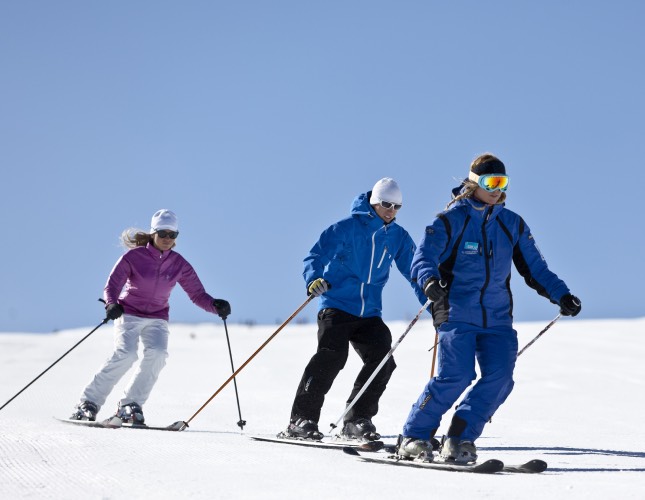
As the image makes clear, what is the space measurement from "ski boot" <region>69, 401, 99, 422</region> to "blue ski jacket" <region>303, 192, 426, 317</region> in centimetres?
248

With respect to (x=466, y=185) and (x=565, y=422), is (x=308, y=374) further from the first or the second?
(x=565, y=422)

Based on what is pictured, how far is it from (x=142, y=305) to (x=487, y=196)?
3997mm

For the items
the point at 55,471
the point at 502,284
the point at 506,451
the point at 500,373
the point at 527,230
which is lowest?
the point at 55,471

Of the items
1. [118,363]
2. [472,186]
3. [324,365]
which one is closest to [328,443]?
[324,365]

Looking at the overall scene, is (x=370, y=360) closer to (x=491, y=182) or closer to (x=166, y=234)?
(x=491, y=182)

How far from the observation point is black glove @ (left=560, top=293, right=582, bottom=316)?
6.03m

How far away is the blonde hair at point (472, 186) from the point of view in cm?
602

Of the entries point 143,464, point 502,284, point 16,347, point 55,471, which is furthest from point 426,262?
point 16,347

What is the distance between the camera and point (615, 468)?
559cm

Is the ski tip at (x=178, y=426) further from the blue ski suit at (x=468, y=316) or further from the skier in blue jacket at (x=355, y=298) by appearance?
the blue ski suit at (x=468, y=316)

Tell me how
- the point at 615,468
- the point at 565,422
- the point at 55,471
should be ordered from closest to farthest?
1. the point at 55,471
2. the point at 615,468
3. the point at 565,422

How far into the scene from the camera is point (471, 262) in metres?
5.88

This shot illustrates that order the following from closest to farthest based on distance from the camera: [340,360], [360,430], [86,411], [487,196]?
[487,196] < [360,430] < [340,360] < [86,411]

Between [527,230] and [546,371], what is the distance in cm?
884
